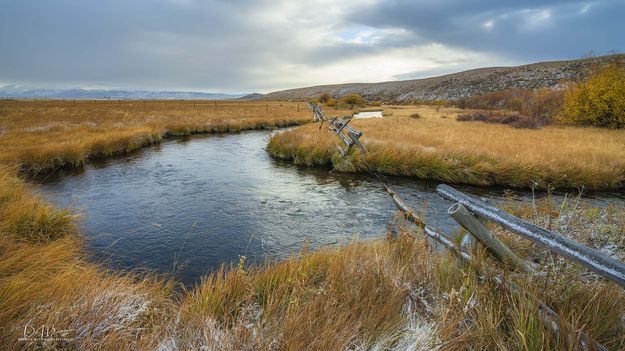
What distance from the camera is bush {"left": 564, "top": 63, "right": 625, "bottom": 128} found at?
22.5m

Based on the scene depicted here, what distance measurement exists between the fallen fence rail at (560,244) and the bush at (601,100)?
88.9ft

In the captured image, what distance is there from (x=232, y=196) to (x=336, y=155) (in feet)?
20.9

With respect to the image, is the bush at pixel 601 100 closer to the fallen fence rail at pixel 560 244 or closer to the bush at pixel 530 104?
the bush at pixel 530 104

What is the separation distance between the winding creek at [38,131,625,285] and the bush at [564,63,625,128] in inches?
631

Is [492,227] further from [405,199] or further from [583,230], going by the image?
[405,199]

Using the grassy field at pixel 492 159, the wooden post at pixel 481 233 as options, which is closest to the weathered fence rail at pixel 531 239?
the wooden post at pixel 481 233

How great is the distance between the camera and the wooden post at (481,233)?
12.4 ft

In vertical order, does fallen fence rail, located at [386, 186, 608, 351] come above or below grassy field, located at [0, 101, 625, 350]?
above

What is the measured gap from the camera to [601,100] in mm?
23266

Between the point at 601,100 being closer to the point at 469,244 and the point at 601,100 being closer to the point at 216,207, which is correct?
the point at 469,244

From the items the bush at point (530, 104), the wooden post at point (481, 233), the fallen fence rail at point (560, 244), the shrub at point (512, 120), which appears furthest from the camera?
the bush at point (530, 104)

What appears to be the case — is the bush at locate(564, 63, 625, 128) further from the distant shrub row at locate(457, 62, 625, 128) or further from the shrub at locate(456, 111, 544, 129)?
the shrub at locate(456, 111, 544, 129)

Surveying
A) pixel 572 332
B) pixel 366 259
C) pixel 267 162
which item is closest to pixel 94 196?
pixel 267 162

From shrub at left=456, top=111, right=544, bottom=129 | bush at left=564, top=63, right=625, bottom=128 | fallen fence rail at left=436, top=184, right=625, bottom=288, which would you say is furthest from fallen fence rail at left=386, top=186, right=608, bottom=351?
bush at left=564, top=63, right=625, bottom=128
